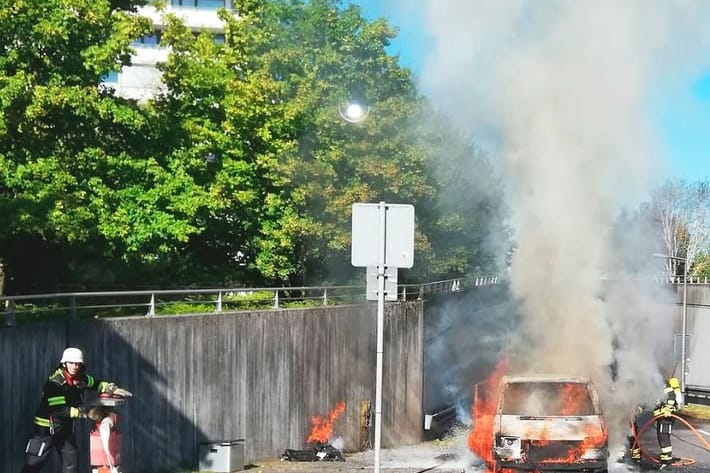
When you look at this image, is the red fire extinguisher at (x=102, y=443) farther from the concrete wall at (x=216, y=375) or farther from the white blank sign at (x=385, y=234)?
the white blank sign at (x=385, y=234)

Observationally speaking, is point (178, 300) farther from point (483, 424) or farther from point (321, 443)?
point (483, 424)

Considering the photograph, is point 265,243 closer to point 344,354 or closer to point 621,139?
point 344,354

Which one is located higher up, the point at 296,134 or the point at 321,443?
the point at 296,134

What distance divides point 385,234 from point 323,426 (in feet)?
30.9

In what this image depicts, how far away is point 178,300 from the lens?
1988cm

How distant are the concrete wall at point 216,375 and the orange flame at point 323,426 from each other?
16 centimetres

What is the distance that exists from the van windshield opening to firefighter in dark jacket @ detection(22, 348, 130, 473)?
24.7 feet

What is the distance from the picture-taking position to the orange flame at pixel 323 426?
18.5 m

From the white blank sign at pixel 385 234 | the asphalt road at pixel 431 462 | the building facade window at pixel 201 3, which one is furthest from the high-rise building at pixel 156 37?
the white blank sign at pixel 385 234

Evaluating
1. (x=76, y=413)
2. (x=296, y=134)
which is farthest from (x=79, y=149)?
(x=76, y=413)

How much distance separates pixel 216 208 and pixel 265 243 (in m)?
1.92

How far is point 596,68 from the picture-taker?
76.6 feet

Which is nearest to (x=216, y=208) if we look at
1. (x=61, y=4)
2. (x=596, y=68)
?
(x=61, y=4)

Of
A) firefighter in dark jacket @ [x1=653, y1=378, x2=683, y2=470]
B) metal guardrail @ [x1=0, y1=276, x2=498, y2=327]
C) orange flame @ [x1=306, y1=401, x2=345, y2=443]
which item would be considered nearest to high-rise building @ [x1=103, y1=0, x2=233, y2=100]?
metal guardrail @ [x1=0, y1=276, x2=498, y2=327]
